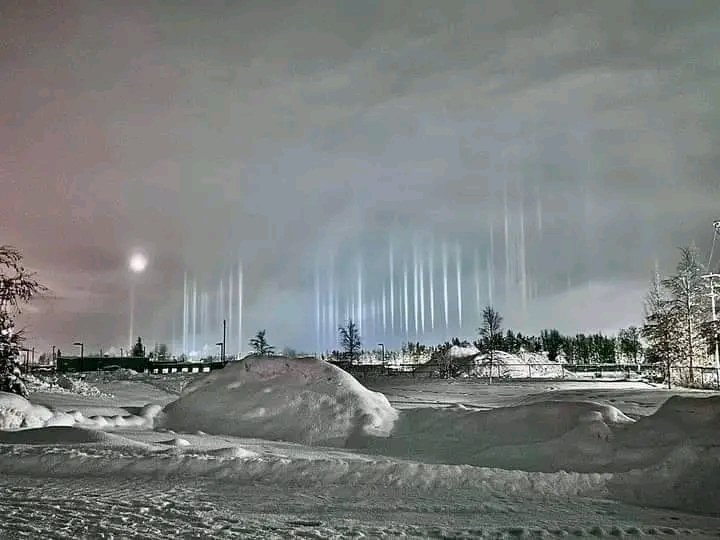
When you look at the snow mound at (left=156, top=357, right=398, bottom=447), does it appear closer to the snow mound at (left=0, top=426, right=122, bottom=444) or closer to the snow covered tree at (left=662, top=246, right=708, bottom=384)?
the snow mound at (left=0, top=426, right=122, bottom=444)

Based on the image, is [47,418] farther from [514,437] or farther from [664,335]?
[664,335]

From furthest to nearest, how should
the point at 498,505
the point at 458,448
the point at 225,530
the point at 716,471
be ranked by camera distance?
the point at 458,448 < the point at 716,471 < the point at 498,505 < the point at 225,530

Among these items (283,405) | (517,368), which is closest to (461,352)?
(517,368)

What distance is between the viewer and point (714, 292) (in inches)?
1656

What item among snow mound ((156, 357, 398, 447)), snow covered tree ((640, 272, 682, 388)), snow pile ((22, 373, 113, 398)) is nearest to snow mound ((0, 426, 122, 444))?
snow mound ((156, 357, 398, 447))

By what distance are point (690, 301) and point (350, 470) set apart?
43.5 meters

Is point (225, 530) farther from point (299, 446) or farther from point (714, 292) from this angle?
point (714, 292)

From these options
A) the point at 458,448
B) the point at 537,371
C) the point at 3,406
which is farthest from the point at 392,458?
the point at 537,371

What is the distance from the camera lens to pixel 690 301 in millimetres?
46344

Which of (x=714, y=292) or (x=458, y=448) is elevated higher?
(x=714, y=292)

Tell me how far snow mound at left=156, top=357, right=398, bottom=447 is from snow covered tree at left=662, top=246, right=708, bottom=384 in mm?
36103

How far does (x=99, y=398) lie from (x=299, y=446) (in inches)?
580

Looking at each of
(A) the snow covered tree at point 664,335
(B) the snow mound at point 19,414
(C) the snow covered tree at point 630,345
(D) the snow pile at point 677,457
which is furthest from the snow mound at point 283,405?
(C) the snow covered tree at point 630,345

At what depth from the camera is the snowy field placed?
6609 mm
